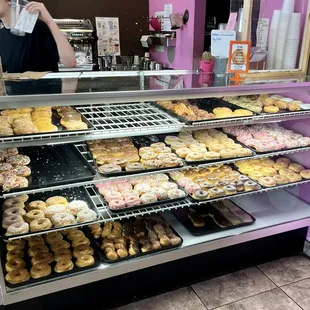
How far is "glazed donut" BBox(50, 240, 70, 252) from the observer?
7.41 feet

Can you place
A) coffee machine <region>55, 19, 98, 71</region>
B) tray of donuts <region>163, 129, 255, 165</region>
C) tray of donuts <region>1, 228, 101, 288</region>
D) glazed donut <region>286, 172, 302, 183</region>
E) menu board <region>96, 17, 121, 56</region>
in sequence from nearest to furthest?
tray of donuts <region>1, 228, 101, 288</region>, tray of donuts <region>163, 129, 255, 165</region>, glazed donut <region>286, 172, 302, 183</region>, coffee machine <region>55, 19, 98, 71</region>, menu board <region>96, 17, 121, 56</region>

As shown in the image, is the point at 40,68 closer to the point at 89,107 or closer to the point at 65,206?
the point at 89,107

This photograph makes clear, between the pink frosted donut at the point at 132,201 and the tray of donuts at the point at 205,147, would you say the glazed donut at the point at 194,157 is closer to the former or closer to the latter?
the tray of donuts at the point at 205,147

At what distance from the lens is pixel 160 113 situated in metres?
2.56

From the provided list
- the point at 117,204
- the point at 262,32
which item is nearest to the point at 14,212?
the point at 117,204

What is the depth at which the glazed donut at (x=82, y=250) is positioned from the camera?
2193 millimetres

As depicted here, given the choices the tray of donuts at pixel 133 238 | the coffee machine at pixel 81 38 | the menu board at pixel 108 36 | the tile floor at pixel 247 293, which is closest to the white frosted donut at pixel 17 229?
the tray of donuts at pixel 133 238

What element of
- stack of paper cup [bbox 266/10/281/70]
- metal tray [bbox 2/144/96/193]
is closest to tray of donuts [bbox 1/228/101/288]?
metal tray [bbox 2/144/96/193]

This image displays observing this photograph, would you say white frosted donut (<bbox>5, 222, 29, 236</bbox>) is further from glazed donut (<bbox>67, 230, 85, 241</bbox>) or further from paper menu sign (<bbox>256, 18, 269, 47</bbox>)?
paper menu sign (<bbox>256, 18, 269, 47</bbox>)

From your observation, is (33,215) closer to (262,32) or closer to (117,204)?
(117,204)

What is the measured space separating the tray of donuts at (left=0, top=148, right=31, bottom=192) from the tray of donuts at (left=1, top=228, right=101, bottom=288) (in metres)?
0.50

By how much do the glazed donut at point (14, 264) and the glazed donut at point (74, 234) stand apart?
0.36 m

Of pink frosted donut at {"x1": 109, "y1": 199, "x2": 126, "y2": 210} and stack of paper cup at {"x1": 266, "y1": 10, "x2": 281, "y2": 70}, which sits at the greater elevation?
stack of paper cup at {"x1": 266, "y1": 10, "x2": 281, "y2": 70}

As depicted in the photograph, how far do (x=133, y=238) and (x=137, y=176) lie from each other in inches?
18.9
